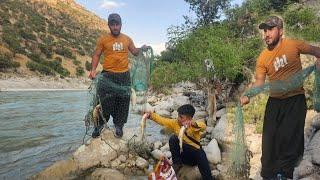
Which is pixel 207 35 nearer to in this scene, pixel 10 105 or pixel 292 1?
pixel 10 105

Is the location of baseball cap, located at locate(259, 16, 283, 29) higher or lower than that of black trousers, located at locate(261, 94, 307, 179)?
higher

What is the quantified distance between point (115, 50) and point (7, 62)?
36.9 meters

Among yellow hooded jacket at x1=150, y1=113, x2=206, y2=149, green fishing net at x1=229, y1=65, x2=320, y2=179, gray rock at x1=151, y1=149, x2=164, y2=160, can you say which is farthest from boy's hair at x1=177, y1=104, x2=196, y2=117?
gray rock at x1=151, y1=149, x2=164, y2=160

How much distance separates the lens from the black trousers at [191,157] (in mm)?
7801

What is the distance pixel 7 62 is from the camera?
43.7 m

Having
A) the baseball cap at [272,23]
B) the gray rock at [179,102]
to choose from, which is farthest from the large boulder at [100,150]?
the gray rock at [179,102]

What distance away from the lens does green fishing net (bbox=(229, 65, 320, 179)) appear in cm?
573

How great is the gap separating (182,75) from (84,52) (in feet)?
154

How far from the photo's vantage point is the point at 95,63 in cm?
935

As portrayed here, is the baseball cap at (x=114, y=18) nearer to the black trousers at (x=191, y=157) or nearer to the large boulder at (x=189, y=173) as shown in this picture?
the black trousers at (x=191, y=157)

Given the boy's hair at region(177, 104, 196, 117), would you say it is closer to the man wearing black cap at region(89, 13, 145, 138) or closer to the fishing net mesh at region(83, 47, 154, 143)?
the fishing net mesh at region(83, 47, 154, 143)

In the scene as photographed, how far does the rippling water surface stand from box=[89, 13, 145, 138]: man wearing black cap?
7.45ft

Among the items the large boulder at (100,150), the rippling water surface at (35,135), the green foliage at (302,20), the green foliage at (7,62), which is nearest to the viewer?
the large boulder at (100,150)

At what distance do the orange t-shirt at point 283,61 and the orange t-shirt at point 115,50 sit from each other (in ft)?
12.9
